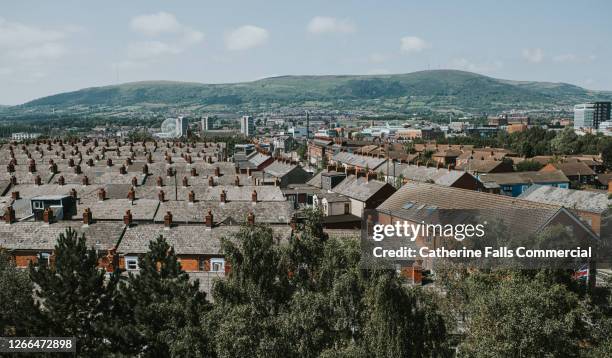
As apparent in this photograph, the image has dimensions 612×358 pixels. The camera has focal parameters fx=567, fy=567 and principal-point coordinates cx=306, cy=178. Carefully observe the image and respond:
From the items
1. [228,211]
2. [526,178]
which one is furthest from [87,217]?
[526,178]

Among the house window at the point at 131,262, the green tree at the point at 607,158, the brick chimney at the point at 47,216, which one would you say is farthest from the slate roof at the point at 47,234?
the green tree at the point at 607,158

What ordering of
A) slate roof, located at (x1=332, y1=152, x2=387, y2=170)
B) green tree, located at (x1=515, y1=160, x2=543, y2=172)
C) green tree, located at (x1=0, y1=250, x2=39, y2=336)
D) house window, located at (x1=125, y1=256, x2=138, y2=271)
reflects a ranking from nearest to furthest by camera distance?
green tree, located at (x1=0, y1=250, x2=39, y2=336)
house window, located at (x1=125, y1=256, x2=138, y2=271)
slate roof, located at (x1=332, y1=152, x2=387, y2=170)
green tree, located at (x1=515, y1=160, x2=543, y2=172)

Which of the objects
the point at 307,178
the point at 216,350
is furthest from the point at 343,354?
the point at 307,178

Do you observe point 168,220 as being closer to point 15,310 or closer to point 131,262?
point 131,262

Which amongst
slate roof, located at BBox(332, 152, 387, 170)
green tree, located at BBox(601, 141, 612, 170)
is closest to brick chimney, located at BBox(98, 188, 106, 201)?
slate roof, located at BBox(332, 152, 387, 170)

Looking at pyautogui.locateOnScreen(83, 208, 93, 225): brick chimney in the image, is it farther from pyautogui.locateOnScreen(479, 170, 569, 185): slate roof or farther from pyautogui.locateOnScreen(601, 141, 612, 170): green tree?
pyautogui.locateOnScreen(601, 141, 612, 170): green tree

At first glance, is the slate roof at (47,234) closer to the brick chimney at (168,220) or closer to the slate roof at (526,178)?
the brick chimney at (168,220)
